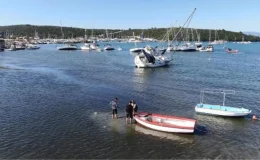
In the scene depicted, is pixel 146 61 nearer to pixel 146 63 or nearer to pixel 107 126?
pixel 146 63

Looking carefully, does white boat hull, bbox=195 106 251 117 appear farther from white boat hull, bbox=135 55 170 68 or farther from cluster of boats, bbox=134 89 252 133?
white boat hull, bbox=135 55 170 68

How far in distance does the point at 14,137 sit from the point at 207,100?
28.3m

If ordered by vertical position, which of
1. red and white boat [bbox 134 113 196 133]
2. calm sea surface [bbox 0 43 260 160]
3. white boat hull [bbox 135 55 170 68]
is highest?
white boat hull [bbox 135 55 170 68]

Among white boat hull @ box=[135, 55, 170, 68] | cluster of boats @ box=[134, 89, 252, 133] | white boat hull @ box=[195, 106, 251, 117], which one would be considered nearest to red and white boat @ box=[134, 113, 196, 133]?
cluster of boats @ box=[134, 89, 252, 133]

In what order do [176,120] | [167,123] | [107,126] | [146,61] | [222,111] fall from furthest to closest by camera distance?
[146,61]
[222,111]
[167,123]
[107,126]
[176,120]

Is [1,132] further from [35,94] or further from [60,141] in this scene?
[35,94]

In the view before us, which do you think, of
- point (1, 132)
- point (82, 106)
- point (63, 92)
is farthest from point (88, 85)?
point (1, 132)

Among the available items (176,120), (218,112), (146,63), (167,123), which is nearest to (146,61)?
(146,63)

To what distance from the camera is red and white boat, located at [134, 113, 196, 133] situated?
30.2 meters

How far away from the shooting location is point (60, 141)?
27938 millimetres

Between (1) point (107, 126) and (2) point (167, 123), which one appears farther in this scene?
(2) point (167, 123)

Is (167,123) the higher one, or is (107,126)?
(167,123)

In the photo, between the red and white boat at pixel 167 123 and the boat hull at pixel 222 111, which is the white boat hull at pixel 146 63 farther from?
the red and white boat at pixel 167 123

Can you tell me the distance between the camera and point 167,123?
32.5 meters
